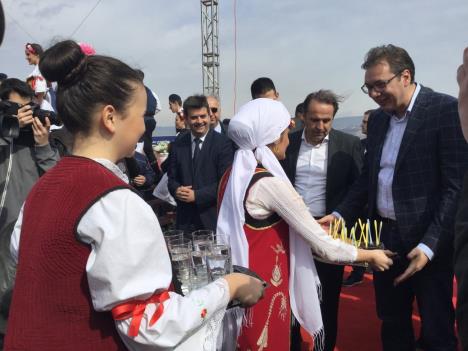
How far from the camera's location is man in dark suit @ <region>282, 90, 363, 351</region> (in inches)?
110

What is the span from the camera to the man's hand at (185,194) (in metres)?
3.63

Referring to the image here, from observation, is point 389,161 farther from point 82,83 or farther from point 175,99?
point 175,99

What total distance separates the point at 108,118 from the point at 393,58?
5.68 ft

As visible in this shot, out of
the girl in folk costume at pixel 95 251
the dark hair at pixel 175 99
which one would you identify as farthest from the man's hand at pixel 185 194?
the dark hair at pixel 175 99

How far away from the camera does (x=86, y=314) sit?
3.35 feet

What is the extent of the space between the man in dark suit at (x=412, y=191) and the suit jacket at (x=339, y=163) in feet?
1.47

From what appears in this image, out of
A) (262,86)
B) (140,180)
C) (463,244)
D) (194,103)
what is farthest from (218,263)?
(262,86)

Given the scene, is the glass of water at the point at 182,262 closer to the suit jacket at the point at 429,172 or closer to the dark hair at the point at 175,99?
A: the suit jacket at the point at 429,172

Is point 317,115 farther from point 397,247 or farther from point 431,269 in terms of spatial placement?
point 431,269

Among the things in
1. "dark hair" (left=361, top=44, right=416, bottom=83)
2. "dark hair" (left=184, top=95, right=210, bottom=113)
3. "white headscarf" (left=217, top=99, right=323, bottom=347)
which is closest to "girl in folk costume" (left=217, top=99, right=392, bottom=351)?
"white headscarf" (left=217, top=99, right=323, bottom=347)

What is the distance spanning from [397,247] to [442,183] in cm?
42

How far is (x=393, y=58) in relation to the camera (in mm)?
2246

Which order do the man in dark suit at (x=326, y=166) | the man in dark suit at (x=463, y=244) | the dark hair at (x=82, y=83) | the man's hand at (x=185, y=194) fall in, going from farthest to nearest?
the man's hand at (x=185, y=194) → the man in dark suit at (x=326, y=166) → the dark hair at (x=82, y=83) → the man in dark suit at (x=463, y=244)

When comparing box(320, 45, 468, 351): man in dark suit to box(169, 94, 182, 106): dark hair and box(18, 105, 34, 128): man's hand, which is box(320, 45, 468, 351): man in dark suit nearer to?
box(18, 105, 34, 128): man's hand
